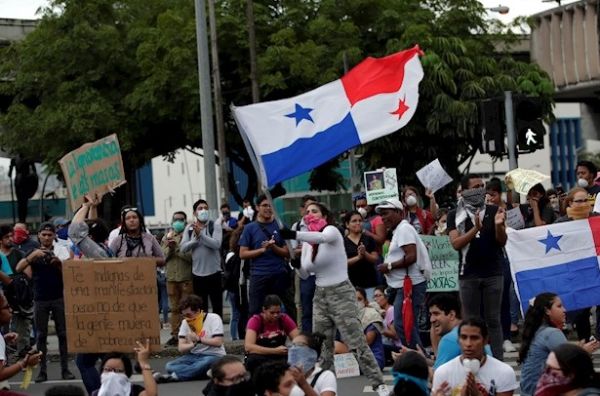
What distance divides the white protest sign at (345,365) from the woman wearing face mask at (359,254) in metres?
3.48

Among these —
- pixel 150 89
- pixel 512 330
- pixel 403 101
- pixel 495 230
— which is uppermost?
pixel 150 89

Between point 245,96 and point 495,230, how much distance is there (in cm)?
2607

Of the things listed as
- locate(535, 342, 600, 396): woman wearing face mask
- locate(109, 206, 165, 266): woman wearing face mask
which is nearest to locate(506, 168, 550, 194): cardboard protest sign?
locate(109, 206, 165, 266): woman wearing face mask

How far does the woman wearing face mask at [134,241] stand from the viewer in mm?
15508

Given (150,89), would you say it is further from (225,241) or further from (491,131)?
(491,131)

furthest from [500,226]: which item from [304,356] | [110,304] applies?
[110,304]

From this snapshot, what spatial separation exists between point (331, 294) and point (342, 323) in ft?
0.91

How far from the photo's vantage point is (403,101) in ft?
49.5

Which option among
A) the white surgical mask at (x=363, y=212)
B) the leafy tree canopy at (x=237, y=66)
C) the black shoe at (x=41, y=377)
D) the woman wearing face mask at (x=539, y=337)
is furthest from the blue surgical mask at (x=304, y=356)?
the leafy tree canopy at (x=237, y=66)

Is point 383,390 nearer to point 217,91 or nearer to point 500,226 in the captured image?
point 500,226

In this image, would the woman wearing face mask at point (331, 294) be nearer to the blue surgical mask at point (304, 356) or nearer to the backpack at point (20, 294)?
the blue surgical mask at point (304, 356)

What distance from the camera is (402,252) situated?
15.5 metres

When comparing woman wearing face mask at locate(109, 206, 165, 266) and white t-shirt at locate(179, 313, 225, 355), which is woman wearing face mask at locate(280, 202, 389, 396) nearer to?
white t-shirt at locate(179, 313, 225, 355)

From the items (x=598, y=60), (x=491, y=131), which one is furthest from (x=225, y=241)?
(x=598, y=60)
